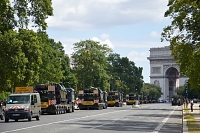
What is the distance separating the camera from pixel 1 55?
48.2 m

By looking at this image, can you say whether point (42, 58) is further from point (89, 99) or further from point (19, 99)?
point (19, 99)

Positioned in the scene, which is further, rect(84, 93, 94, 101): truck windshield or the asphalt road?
rect(84, 93, 94, 101): truck windshield

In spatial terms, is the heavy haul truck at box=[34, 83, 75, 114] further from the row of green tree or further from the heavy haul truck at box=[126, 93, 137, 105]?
the heavy haul truck at box=[126, 93, 137, 105]

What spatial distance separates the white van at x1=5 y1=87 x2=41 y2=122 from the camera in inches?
1544

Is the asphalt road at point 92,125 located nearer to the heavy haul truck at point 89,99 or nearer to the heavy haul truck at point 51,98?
the heavy haul truck at point 51,98

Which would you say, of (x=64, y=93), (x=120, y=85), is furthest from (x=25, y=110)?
(x=120, y=85)

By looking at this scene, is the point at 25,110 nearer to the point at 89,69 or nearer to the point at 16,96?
the point at 16,96

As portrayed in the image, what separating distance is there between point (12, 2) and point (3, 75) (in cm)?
913

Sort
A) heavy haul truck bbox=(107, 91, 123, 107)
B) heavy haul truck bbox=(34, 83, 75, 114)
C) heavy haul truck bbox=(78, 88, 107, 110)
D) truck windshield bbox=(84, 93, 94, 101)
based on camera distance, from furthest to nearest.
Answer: heavy haul truck bbox=(107, 91, 123, 107) < truck windshield bbox=(84, 93, 94, 101) < heavy haul truck bbox=(78, 88, 107, 110) < heavy haul truck bbox=(34, 83, 75, 114)

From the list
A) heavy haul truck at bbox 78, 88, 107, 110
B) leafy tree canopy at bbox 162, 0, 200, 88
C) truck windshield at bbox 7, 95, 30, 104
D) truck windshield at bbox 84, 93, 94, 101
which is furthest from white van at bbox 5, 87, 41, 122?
truck windshield at bbox 84, 93, 94, 101

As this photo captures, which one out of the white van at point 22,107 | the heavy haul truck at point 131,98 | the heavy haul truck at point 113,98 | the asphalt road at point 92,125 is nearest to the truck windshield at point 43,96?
the asphalt road at point 92,125

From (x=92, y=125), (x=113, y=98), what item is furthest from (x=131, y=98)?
(x=92, y=125)

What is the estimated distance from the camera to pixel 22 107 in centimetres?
3931

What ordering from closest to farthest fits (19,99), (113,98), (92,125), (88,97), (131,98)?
1. (92,125)
2. (19,99)
3. (88,97)
4. (113,98)
5. (131,98)
